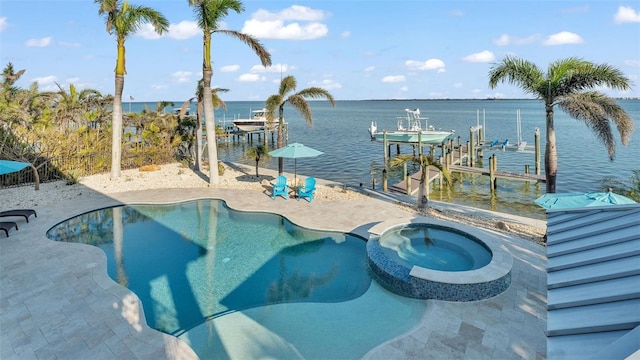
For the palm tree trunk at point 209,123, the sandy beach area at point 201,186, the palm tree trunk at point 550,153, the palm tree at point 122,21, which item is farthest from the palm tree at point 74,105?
the palm tree trunk at point 550,153

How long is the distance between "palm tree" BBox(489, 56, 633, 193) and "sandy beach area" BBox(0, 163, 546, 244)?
2.06 metres

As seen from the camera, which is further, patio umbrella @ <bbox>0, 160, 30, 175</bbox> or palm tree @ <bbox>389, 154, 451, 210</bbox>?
palm tree @ <bbox>389, 154, 451, 210</bbox>

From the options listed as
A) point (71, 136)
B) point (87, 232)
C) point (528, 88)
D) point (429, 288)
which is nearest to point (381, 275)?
point (429, 288)

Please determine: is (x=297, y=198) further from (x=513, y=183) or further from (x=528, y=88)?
(x=513, y=183)

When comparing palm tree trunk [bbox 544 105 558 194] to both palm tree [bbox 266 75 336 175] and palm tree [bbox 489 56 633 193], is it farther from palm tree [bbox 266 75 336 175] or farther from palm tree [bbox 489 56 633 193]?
palm tree [bbox 266 75 336 175]

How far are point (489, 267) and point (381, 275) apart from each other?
91.2 inches

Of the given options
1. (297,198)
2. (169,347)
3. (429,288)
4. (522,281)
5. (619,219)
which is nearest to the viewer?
(619,219)

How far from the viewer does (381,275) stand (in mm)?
8078

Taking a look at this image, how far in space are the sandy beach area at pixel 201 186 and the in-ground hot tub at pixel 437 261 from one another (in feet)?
8.61

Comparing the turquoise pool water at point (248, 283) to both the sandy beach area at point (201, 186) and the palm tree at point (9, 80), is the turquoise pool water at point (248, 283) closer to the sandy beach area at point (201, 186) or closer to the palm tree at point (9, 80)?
the sandy beach area at point (201, 186)

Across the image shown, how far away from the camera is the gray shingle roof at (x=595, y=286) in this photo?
7.06ft

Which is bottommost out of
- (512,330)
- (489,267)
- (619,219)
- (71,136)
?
(512,330)

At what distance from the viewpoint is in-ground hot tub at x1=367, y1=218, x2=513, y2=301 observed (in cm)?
690

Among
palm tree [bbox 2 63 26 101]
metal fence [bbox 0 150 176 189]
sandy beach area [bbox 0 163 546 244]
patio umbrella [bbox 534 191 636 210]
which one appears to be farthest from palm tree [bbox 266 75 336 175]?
palm tree [bbox 2 63 26 101]
